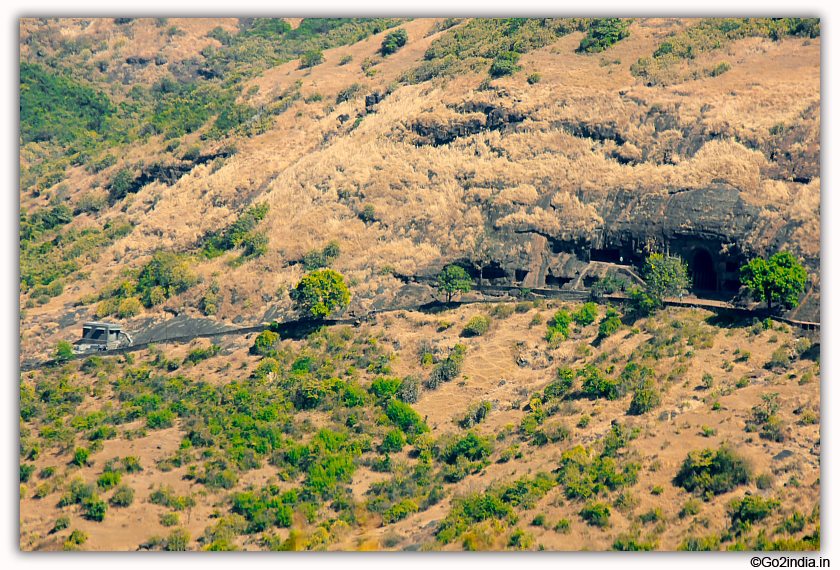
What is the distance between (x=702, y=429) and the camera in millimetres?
43875

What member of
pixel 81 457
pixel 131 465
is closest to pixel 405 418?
pixel 131 465

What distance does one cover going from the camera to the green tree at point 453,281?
60281 millimetres

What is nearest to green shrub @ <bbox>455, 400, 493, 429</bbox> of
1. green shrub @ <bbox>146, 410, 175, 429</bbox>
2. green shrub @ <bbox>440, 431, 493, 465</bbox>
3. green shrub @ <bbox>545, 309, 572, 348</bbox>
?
green shrub @ <bbox>440, 431, 493, 465</bbox>

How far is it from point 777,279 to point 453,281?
2055 centimetres

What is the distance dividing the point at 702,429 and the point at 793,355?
341 inches

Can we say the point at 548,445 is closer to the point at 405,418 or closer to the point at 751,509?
the point at 405,418

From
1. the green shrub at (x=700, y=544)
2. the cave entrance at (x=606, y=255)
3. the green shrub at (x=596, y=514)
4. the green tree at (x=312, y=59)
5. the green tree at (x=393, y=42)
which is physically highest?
the green tree at (x=393, y=42)

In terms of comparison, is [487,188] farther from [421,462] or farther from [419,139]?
[421,462]

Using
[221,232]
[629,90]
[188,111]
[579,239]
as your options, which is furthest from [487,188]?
[188,111]

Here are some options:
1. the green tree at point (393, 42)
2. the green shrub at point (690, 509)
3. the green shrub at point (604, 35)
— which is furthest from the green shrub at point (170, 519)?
the green tree at point (393, 42)

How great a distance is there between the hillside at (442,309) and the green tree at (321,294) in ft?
5.58

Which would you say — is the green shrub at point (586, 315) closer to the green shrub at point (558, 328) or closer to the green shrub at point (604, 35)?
the green shrub at point (558, 328)

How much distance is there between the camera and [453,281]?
6053cm

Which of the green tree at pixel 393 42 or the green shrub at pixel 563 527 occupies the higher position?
the green tree at pixel 393 42
